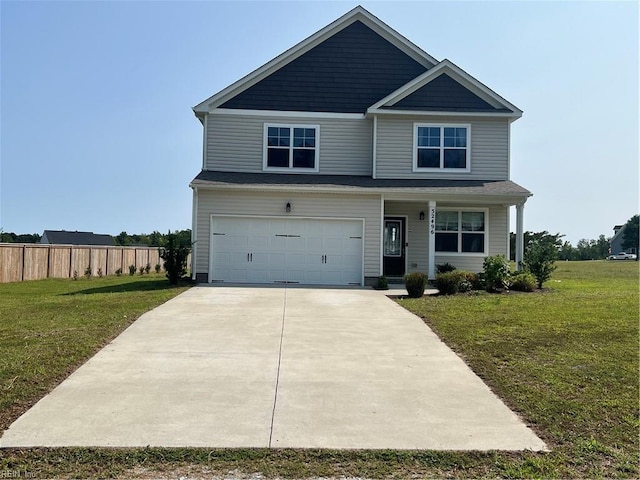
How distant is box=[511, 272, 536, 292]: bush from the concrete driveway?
21.4ft

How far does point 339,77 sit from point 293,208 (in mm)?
5673

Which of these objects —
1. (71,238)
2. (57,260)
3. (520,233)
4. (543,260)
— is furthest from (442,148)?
(71,238)

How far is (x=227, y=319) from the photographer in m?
9.13

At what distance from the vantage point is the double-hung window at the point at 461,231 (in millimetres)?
17531

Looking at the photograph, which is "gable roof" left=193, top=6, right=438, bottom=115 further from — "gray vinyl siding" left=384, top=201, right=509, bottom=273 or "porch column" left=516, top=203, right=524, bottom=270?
"porch column" left=516, top=203, right=524, bottom=270

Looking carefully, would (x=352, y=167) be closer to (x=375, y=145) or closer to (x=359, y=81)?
(x=375, y=145)

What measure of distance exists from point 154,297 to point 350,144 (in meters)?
9.17

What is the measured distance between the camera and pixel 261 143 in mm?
17469

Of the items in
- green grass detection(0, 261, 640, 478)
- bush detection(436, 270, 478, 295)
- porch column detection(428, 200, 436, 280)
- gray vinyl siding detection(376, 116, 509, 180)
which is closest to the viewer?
green grass detection(0, 261, 640, 478)

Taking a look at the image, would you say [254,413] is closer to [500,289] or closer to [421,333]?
[421,333]

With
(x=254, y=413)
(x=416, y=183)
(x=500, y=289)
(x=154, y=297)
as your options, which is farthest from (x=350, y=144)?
(x=254, y=413)

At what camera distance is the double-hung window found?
17.5 meters

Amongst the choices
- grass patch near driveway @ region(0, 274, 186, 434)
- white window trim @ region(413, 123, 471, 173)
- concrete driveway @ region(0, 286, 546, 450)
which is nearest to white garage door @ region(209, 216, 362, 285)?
white window trim @ region(413, 123, 471, 173)

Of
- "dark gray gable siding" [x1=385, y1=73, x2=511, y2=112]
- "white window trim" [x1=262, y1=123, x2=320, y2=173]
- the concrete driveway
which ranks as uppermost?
"dark gray gable siding" [x1=385, y1=73, x2=511, y2=112]
